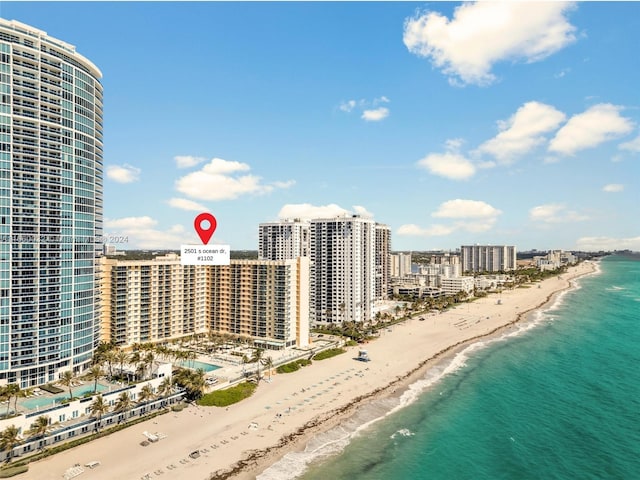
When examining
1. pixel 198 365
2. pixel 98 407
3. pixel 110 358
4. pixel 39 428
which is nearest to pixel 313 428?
pixel 98 407

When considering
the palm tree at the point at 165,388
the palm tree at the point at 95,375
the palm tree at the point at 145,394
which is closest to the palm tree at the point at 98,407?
the palm tree at the point at 145,394

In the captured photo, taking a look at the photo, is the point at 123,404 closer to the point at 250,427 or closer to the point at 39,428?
the point at 39,428

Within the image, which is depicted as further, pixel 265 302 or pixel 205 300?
pixel 205 300

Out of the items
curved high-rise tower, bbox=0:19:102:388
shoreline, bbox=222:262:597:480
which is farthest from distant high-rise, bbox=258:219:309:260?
curved high-rise tower, bbox=0:19:102:388

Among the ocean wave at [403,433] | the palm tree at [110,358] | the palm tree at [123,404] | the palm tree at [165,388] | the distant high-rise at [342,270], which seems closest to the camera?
the palm tree at [123,404]

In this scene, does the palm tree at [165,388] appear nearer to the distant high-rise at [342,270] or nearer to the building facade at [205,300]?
→ the building facade at [205,300]

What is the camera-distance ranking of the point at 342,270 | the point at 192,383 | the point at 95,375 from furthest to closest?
the point at 342,270, the point at 192,383, the point at 95,375
